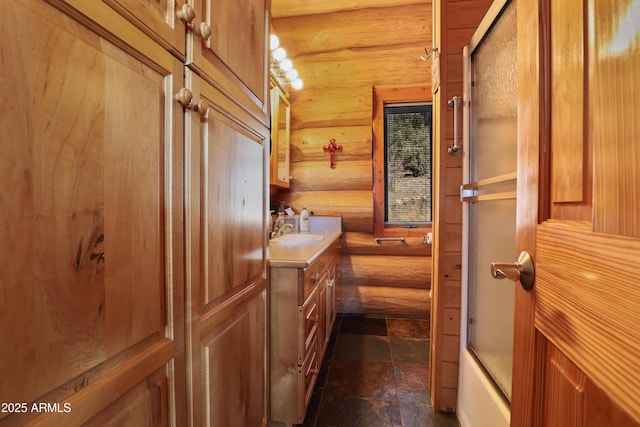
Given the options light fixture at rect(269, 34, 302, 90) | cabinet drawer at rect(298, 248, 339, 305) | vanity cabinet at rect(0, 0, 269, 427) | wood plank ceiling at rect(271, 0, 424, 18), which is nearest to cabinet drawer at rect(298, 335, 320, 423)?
cabinet drawer at rect(298, 248, 339, 305)

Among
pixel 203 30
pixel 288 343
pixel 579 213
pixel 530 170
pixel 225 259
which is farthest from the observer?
pixel 288 343

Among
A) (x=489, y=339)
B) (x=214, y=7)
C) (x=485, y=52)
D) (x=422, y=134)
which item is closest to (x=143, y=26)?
(x=214, y=7)

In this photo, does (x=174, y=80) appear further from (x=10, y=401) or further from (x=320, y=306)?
(x=320, y=306)

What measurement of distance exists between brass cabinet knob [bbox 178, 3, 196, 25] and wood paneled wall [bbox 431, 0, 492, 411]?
4.00 ft

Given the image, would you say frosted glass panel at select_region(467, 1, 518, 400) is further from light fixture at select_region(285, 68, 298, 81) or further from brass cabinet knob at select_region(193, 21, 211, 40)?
light fixture at select_region(285, 68, 298, 81)

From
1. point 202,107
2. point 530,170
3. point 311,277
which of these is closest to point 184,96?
point 202,107

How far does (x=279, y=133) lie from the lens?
2.49 m

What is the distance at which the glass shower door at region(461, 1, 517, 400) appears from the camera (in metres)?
0.96

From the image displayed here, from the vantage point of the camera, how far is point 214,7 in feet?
2.42

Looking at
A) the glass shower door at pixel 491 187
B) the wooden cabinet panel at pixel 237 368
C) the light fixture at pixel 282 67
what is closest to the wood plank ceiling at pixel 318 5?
the light fixture at pixel 282 67

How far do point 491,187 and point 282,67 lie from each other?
2110 mm

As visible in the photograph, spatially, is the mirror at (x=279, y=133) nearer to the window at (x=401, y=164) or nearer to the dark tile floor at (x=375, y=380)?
the window at (x=401, y=164)

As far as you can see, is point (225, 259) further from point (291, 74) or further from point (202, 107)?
point (291, 74)

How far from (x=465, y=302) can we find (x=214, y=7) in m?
1.58
